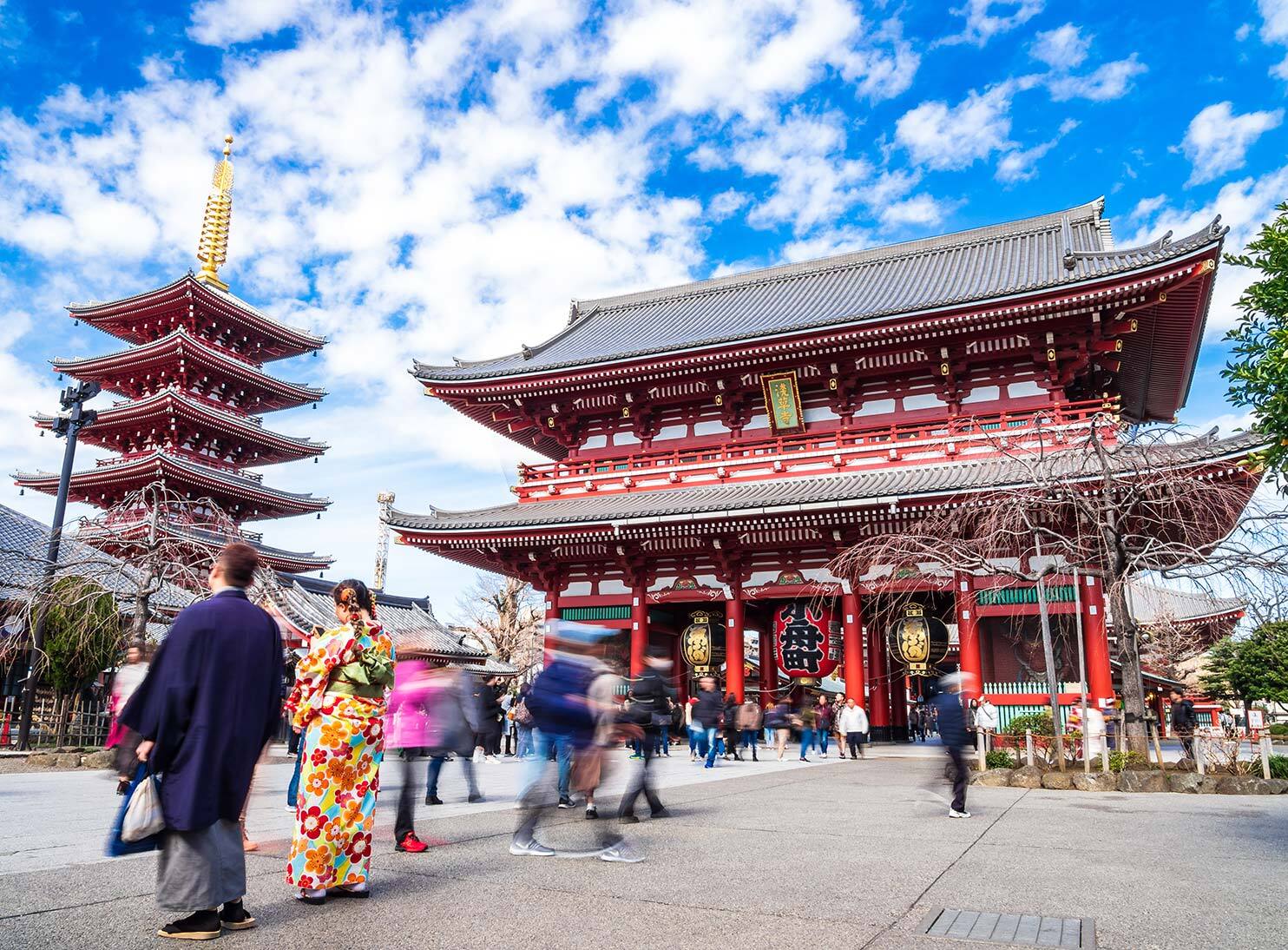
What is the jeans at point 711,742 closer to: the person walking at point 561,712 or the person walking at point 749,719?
the person walking at point 749,719

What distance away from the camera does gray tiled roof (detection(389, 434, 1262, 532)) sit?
13906 millimetres

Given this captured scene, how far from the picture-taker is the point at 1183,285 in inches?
634

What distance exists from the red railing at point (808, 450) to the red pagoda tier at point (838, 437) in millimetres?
55

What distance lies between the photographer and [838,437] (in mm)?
19156

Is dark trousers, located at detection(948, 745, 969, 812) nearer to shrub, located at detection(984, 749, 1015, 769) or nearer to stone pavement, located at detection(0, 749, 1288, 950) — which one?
stone pavement, located at detection(0, 749, 1288, 950)

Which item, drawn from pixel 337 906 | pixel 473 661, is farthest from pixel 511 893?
pixel 473 661

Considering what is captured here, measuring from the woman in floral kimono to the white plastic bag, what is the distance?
849 millimetres

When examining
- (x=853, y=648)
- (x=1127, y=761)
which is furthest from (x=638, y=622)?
(x=1127, y=761)

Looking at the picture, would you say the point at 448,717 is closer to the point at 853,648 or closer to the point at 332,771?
the point at 332,771

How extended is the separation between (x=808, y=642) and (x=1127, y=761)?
7.69 m

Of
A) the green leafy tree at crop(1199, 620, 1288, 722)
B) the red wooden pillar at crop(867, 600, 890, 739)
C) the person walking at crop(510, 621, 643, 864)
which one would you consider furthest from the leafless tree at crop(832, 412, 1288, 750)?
the green leafy tree at crop(1199, 620, 1288, 722)

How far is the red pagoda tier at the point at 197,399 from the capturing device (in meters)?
34.9

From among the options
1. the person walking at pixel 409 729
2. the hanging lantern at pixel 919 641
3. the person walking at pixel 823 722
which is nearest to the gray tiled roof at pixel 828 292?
the hanging lantern at pixel 919 641

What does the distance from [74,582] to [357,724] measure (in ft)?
46.2
